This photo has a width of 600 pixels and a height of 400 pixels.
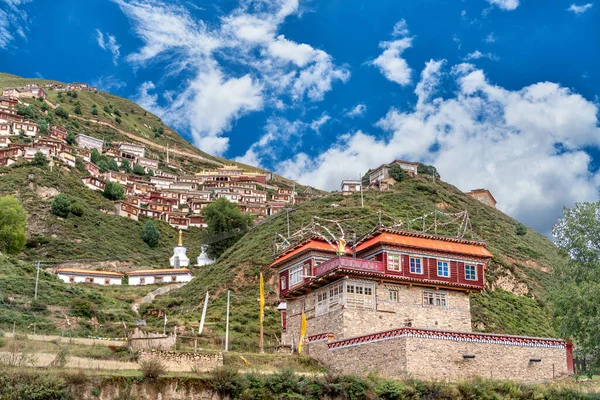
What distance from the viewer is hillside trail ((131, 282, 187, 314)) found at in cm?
6844

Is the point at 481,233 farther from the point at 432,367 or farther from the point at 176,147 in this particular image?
the point at 176,147

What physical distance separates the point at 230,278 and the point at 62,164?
5852 centimetres

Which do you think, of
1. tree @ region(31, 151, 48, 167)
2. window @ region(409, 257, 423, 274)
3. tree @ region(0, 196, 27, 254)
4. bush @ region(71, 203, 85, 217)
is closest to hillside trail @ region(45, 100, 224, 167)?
tree @ region(31, 151, 48, 167)

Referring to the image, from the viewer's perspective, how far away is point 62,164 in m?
112

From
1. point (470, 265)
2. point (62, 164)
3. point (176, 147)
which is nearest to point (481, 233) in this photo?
point (470, 265)

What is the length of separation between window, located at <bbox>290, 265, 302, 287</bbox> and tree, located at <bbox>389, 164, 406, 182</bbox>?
208ft

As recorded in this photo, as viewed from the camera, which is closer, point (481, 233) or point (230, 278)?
point (230, 278)

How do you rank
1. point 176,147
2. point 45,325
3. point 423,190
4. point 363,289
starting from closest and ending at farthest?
point 363,289, point 45,325, point 423,190, point 176,147

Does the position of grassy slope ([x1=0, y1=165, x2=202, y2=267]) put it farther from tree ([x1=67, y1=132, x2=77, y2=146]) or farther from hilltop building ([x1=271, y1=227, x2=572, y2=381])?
hilltop building ([x1=271, y1=227, x2=572, y2=381])

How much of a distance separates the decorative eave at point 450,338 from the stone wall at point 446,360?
5.9 inches

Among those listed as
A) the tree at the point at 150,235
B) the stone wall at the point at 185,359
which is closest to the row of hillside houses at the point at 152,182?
the tree at the point at 150,235

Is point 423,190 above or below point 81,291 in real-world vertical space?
above

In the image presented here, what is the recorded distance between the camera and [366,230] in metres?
69.6

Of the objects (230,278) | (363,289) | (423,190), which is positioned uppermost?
(423,190)
